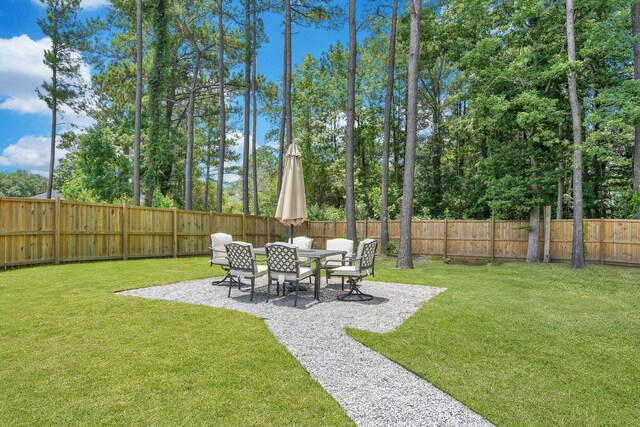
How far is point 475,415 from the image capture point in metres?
2.36

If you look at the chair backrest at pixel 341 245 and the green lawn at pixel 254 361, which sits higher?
the chair backrest at pixel 341 245

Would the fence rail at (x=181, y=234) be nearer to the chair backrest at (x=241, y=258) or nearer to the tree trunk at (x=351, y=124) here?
the tree trunk at (x=351, y=124)

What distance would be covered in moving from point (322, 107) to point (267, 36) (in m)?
7.61

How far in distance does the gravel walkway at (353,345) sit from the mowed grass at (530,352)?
19cm

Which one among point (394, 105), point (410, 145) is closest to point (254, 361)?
point (410, 145)

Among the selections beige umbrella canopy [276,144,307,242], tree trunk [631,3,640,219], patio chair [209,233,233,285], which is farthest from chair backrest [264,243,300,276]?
tree trunk [631,3,640,219]

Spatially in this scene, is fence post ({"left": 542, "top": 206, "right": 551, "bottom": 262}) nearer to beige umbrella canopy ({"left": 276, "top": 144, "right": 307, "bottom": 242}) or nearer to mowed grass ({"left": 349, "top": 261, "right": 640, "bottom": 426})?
mowed grass ({"left": 349, "top": 261, "right": 640, "bottom": 426})

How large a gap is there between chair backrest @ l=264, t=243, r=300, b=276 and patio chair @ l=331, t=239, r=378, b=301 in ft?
3.29

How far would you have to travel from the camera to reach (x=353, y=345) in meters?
3.65

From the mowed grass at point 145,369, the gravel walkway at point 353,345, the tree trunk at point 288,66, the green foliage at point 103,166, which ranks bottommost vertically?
the gravel walkway at point 353,345

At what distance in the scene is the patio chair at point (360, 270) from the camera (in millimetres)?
5773

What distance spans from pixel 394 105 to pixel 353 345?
2041 cm

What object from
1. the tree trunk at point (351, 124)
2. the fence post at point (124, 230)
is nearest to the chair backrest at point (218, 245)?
the fence post at point (124, 230)

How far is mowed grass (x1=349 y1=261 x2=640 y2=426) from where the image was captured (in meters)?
2.46
